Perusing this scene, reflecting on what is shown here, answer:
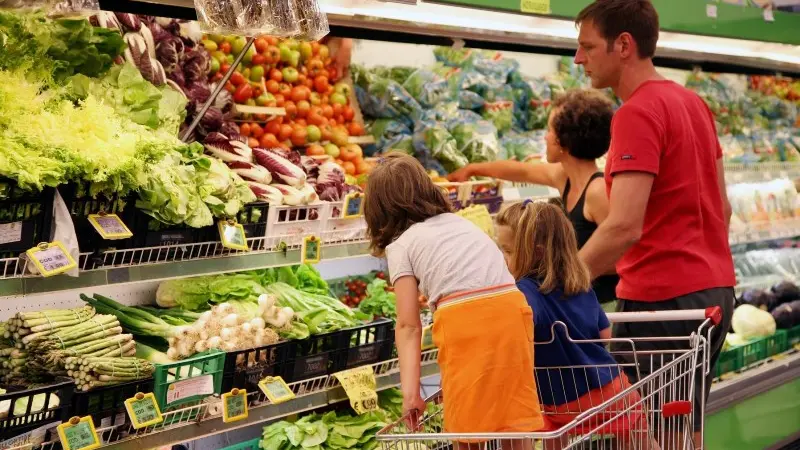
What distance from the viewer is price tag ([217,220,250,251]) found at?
3.06 m

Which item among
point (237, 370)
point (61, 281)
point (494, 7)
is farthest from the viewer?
point (494, 7)

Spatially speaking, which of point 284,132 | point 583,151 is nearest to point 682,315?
point 583,151

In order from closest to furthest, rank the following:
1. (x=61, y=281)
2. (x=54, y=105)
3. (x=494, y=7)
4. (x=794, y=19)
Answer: (x=61, y=281)
(x=54, y=105)
(x=494, y=7)
(x=794, y=19)

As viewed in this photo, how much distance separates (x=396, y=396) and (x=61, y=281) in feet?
5.80

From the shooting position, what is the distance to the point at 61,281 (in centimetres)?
261

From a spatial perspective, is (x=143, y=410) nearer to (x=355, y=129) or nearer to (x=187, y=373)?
(x=187, y=373)

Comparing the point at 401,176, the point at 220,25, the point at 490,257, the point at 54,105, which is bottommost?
the point at 490,257

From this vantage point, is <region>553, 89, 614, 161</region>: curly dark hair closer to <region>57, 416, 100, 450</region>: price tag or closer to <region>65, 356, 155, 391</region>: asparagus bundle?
<region>65, 356, 155, 391</region>: asparagus bundle

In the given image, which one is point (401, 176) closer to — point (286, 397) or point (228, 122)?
point (286, 397)

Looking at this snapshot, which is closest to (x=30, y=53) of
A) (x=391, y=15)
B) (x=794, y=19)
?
(x=391, y=15)

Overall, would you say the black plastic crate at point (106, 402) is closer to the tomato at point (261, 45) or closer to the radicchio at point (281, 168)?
the radicchio at point (281, 168)

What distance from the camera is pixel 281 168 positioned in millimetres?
3660

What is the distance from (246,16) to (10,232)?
922mm

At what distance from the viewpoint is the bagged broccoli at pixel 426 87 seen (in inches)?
197
